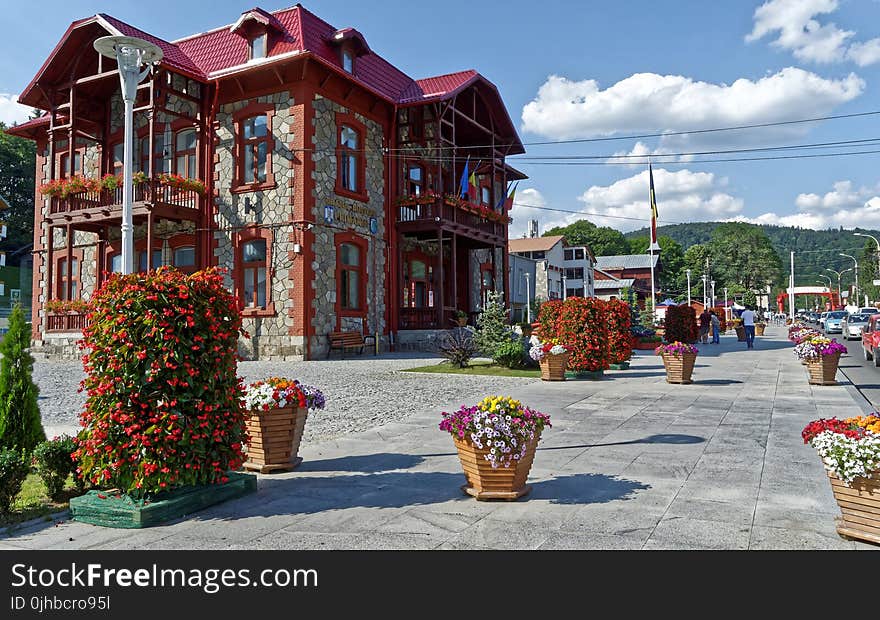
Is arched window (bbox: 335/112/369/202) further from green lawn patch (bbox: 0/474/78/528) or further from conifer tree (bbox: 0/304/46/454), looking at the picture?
green lawn patch (bbox: 0/474/78/528)

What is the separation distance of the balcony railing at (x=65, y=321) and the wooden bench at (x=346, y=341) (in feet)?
30.0

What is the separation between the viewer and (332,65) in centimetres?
2023

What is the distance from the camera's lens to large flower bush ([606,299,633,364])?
15698 millimetres

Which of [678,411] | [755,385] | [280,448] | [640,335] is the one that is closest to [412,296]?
[640,335]

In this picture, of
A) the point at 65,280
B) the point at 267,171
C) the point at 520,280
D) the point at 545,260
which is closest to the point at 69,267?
the point at 65,280

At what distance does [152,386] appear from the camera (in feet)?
16.3

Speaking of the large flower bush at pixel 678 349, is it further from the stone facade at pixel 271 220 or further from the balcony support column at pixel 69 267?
the balcony support column at pixel 69 267

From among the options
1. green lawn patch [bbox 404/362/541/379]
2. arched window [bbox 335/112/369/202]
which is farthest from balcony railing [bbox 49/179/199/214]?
green lawn patch [bbox 404/362/541/379]

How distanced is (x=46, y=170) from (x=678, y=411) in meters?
26.0

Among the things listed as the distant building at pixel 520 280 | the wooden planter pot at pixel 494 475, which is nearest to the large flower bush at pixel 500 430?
the wooden planter pot at pixel 494 475

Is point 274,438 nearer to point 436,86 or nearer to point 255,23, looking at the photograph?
point 255,23

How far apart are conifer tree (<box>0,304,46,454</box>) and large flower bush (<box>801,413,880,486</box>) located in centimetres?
649

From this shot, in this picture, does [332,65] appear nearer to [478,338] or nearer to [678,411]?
[478,338]

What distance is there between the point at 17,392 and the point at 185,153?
18.3m
